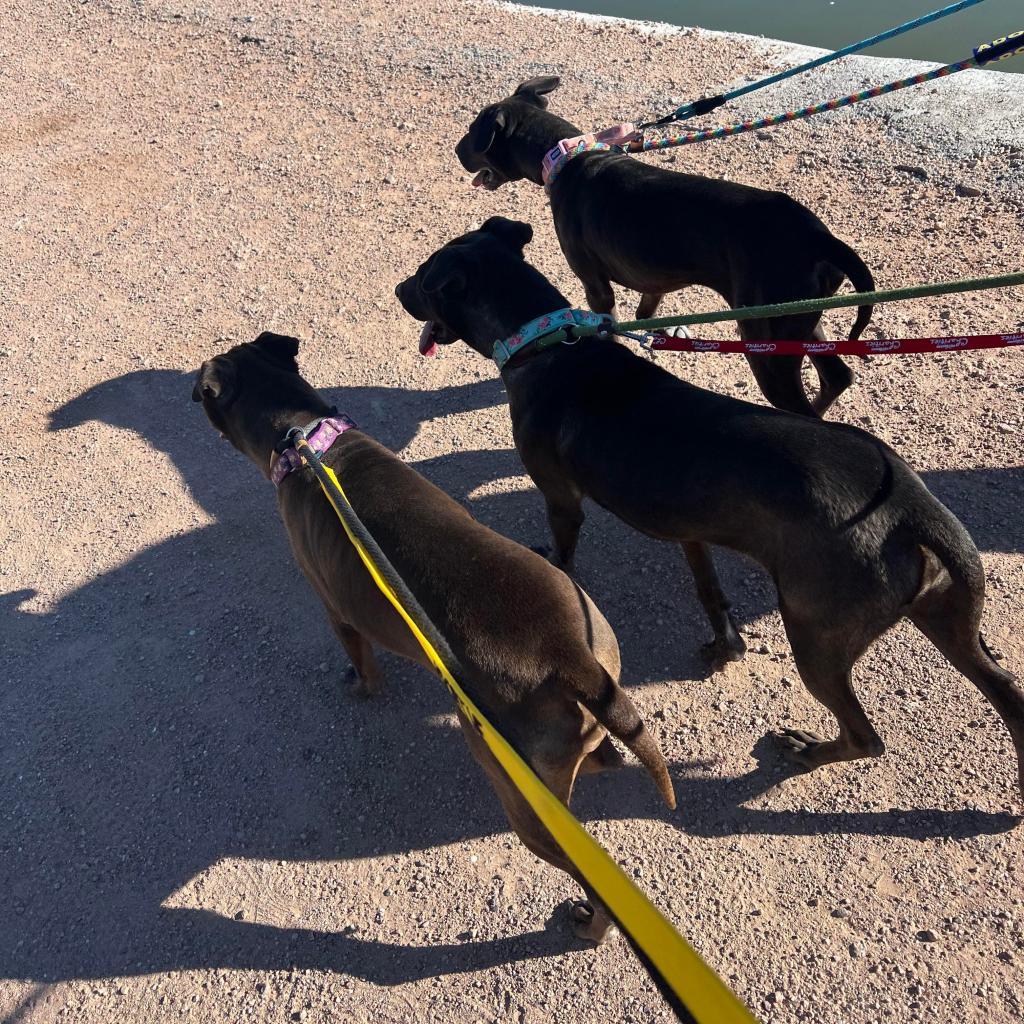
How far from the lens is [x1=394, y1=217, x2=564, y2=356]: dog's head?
422 cm

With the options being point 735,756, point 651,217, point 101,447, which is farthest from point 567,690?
point 101,447

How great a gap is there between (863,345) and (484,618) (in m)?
1.88

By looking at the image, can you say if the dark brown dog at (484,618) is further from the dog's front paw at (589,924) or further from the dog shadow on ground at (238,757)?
the dog shadow on ground at (238,757)

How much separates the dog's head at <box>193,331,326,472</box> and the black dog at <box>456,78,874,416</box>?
205 centimetres

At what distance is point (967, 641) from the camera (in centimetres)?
297

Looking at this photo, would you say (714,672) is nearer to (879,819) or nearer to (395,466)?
(879,819)

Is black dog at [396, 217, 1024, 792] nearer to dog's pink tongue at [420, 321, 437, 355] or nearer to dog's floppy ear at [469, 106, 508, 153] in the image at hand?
dog's pink tongue at [420, 321, 437, 355]

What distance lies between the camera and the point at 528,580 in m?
2.96

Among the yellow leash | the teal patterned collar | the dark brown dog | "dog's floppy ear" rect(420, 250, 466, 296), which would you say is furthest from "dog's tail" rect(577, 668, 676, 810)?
"dog's floppy ear" rect(420, 250, 466, 296)

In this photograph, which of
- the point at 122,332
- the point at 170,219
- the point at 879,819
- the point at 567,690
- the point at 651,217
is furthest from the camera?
the point at 170,219

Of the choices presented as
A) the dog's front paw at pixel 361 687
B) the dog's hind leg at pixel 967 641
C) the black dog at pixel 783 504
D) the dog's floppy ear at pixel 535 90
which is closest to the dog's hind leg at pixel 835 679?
the black dog at pixel 783 504

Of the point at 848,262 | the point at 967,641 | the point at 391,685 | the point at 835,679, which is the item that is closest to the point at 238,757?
the point at 391,685

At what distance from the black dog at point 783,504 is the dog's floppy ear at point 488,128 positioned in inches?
97.4

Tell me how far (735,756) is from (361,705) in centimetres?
181
